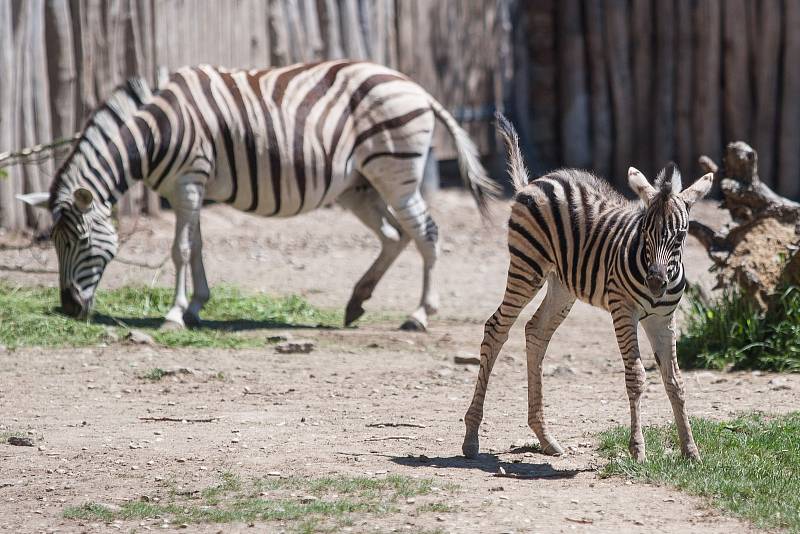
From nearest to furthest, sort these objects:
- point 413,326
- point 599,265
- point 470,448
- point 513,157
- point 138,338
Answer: point 599,265
point 470,448
point 513,157
point 138,338
point 413,326

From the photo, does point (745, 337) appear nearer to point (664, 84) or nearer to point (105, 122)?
point (105, 122)

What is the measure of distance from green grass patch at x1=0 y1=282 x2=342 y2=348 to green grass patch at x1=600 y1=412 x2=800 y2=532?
3631 millimetres

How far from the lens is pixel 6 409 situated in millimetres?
6895

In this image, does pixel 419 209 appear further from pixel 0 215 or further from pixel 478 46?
pixel 478 46

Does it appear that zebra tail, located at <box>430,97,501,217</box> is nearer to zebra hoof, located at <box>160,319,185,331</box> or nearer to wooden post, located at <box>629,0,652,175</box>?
zebra hoof, located at <box>160,319,185,331</box>

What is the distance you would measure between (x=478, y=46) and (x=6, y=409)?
34.8ft

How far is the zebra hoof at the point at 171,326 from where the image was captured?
9078mm

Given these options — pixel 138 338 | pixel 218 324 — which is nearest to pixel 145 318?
pixel 218 324

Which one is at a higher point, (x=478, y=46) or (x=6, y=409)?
(x=478, y=46)

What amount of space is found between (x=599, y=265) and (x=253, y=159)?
A: 443 centimetres

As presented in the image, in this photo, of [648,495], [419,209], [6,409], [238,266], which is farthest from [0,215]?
[648,495]

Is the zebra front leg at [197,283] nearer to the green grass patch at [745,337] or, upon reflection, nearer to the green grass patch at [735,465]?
the green grass patch at [745,337]

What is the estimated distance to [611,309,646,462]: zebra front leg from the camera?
221 inches

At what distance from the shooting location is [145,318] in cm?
959
